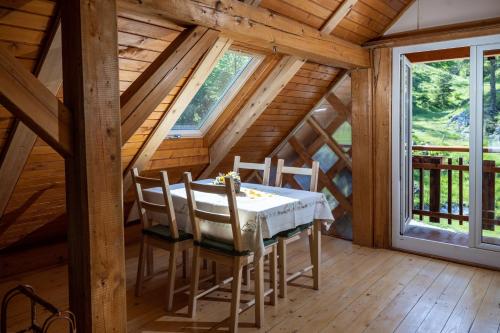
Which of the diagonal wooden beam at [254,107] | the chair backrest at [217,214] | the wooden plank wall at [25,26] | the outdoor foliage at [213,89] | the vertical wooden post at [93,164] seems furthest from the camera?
the diagonal wooden beam at [254,107]

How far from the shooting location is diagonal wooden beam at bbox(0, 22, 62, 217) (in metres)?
2.29

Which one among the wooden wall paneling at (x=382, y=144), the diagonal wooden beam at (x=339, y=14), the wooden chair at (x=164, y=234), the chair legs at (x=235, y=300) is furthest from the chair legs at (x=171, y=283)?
the wooden wall paneling at (x=382, y=144)

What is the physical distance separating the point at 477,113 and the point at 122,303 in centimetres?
326

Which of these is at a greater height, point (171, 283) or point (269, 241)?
point (269, 241)

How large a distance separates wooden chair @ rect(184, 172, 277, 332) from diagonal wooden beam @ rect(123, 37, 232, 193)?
0.85 metres

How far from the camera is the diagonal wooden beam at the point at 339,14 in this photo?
134 inches

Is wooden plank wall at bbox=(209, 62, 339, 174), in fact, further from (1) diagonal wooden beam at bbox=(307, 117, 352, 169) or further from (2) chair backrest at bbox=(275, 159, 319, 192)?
(2) chair backrest at bbox=(275, 159, 319, 192)

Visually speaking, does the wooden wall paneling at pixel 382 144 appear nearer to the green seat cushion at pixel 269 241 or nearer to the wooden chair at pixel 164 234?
the green seat cushion at pixel 269 241

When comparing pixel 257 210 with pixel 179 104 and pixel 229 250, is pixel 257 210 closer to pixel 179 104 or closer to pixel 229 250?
pixel 229 250

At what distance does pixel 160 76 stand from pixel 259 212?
1.05 metres

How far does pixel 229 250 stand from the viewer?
267cm

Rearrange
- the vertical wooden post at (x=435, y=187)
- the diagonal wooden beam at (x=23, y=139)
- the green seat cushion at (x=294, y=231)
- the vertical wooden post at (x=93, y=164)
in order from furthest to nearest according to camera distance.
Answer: the vertical wooden post at (x=435, y=187) < the green seat cushion at (x=294, y=231) < the diagonal wooden beam at (x=23, y=139) < the vertical wooden post at (x=93, y=164)

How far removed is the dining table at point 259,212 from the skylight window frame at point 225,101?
0.69 meters

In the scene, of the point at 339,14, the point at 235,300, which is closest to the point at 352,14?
the point at 339,14
